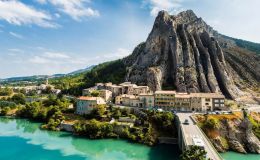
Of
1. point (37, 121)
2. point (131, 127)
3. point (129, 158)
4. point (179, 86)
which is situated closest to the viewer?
point (129, 158)

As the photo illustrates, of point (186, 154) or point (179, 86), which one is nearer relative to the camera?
point (186, 154)

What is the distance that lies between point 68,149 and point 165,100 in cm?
3157

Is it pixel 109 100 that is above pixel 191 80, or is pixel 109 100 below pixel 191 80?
below

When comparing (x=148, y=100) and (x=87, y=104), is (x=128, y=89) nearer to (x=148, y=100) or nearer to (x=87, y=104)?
(x=148, y=100)

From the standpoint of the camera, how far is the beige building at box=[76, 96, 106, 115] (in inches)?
2968

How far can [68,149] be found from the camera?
5391 centimetres

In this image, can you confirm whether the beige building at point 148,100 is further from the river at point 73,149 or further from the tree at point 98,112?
the river at point 73,149

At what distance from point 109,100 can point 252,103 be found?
1931 inches

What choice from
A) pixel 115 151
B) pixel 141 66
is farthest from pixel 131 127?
pixel 141 66

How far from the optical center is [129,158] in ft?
160

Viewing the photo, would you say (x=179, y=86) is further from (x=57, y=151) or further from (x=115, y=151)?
(x=57, y=151)

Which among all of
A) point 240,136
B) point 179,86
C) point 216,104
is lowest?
point 240,136

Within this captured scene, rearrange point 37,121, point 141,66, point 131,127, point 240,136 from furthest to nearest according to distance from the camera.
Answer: point 141,66, point 37,121, point 131,127, point 240,136

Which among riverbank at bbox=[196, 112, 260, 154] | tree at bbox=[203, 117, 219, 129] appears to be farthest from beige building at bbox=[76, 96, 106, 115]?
tree at bbox=[203, 117, 219, 129]
